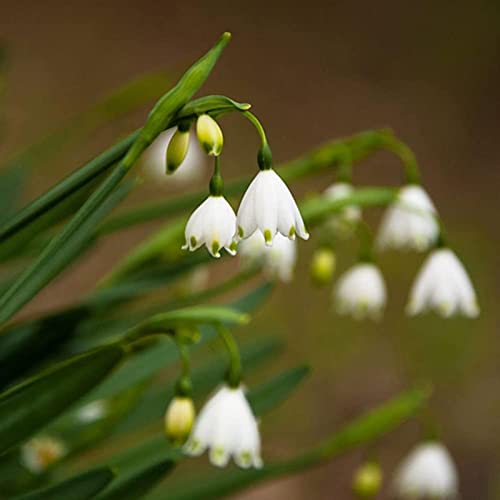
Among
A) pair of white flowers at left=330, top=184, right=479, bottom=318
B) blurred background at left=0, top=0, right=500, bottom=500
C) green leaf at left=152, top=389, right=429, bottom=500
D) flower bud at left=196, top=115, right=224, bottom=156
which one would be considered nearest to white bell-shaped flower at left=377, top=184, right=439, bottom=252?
pair of white flowers at left=330, top=184, right=479, bottom=318

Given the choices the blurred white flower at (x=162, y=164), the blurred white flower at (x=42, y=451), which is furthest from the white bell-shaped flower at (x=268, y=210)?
the blurred white flower at (x=162, y=164)

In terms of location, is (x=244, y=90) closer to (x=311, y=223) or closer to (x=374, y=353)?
(x=374, y=353)

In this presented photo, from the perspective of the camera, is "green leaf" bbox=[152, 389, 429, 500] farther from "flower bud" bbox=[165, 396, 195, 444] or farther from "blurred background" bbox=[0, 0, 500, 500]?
"blurred background" bbox=[0, 0, 500, 500]

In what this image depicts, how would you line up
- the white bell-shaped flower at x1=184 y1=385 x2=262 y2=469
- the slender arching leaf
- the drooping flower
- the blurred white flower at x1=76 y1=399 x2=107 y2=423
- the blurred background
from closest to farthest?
Answer: the slender arching leaf → the white bell-shaped flower at x1=184 y1=385 x2=262 y2=469 → the drooping flower → the blurred white flower at x1=76 y1=399 x2=107 y2=423 → the blurred background

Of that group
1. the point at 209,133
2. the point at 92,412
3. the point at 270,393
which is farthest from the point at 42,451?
the point at 209,133

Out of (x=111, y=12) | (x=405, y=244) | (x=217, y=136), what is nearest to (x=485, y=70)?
(x=111, y=12)

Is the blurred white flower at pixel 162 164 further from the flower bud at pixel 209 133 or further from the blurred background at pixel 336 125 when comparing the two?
the blurred background at pixel 336 125
